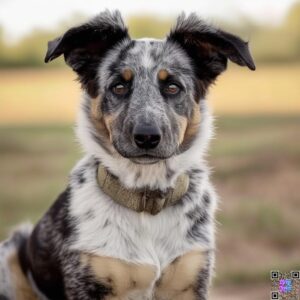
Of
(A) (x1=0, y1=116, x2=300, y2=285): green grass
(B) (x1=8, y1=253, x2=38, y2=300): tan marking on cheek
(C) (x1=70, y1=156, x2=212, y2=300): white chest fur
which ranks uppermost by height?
(C) (x1=70, y1=156, x2=212, y2=300): white chest fur

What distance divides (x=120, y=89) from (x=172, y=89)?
32 cm

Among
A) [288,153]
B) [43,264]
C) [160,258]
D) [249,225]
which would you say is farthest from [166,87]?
[288,153]

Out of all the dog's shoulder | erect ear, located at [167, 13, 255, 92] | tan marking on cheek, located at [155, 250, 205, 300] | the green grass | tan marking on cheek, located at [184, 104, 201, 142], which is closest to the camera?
tan marking on cheek, located at [155, 250, 205, 300]

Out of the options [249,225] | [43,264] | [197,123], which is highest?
[197,123]

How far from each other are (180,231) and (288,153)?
619 centimetres

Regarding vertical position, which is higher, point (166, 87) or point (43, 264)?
point (166, 87)

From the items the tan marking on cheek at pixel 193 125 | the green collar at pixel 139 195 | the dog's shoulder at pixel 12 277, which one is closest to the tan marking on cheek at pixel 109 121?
the green collar at pixel 139 195

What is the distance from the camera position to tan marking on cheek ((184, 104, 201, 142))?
478 cm

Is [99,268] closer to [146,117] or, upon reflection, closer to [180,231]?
[180,231]

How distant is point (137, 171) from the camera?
471 cm

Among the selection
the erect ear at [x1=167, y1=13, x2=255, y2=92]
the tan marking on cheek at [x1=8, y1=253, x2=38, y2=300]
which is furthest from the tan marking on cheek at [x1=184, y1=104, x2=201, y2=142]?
the tan marking on cheek at [x1=8, y1=253, x2=38, y2=300]

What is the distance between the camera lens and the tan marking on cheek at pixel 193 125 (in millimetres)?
4777

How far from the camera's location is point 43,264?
16.3 feet

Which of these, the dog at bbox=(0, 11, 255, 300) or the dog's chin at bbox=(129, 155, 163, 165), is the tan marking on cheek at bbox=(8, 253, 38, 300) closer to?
the dog at bbox=(0, 11, 255, 300)
